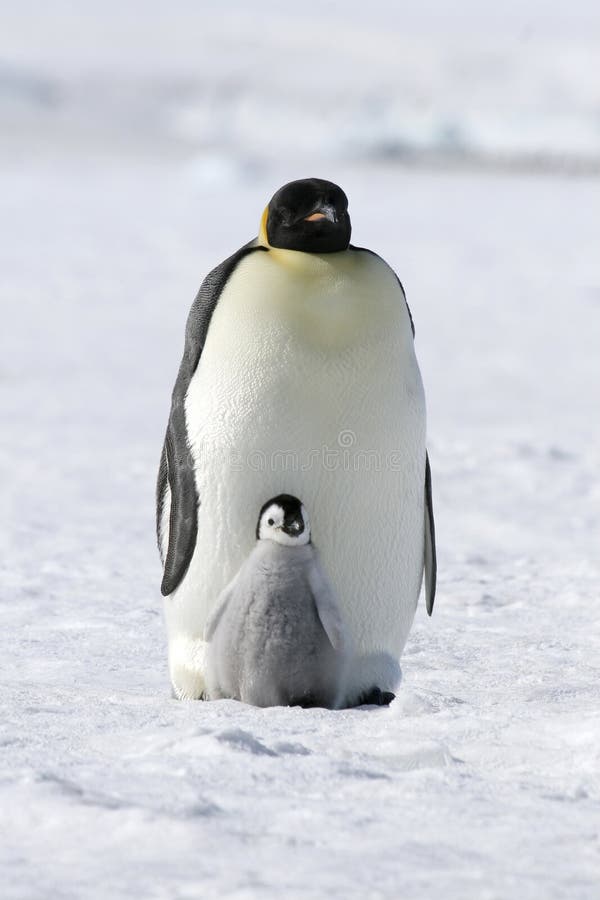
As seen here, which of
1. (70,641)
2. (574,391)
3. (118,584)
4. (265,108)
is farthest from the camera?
(265,108)

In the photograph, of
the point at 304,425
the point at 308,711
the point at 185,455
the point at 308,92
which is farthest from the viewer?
the point at 308,92

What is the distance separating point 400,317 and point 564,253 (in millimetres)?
11216

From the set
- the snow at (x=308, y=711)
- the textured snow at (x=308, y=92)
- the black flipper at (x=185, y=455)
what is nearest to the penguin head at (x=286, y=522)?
the black flipper at (x=185, y=455)

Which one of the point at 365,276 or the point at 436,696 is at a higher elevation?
the point at 365,276

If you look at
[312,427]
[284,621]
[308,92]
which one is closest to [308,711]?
[284,621]

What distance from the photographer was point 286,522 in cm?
245

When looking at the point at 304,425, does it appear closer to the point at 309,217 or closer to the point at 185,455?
the point at 185,455

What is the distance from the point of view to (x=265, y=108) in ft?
154

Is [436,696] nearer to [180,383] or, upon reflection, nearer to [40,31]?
[180,383]

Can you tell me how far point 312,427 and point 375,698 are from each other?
570 millimetres

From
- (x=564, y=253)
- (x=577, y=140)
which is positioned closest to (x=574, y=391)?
(x=564, y=253)

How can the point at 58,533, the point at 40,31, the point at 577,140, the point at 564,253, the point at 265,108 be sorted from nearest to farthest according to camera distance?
1. the point at 58,533
2. the point at 564,253
3. the point at 577,140
4. the point at 265,108
5. the point at 40,31

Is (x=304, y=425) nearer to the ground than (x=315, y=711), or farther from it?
farther from it

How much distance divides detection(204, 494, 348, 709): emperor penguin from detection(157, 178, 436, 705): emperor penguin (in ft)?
0.36
